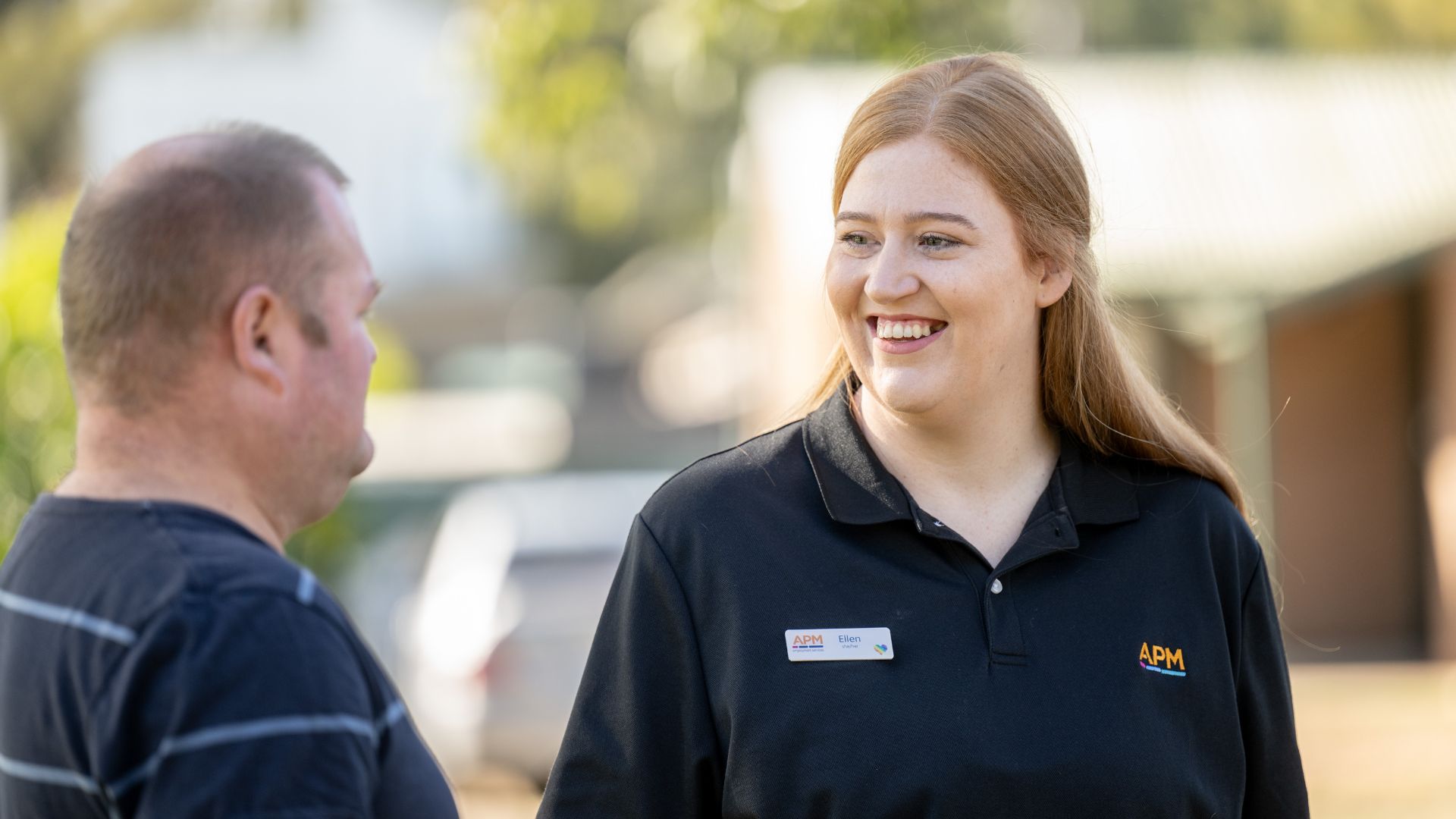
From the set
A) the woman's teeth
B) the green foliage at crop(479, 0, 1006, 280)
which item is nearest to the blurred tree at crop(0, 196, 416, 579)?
the green foliage at crop(479, 0, 1006, 280)

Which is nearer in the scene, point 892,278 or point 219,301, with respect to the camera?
point 219,301

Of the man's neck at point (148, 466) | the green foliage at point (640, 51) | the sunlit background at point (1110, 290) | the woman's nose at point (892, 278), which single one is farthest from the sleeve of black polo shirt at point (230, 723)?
the green foliage at point (640, 51)

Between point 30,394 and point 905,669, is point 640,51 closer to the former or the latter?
point 30,394

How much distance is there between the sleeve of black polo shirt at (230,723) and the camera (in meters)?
1.71

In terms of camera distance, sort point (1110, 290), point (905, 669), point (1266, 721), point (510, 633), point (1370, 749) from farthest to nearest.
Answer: point (1370, 749), point (510, 633), point (1110, 290), point (1266, 721), point (905, 669)

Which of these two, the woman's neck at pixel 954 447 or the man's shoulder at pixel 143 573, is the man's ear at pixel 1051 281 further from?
the man's shoulder at pixel 143 573

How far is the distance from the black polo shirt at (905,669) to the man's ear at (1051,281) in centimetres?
38

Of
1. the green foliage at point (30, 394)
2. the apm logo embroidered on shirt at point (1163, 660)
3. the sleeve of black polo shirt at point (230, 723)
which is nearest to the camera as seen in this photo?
the sleeve of black polo shirt at point (230, 723)

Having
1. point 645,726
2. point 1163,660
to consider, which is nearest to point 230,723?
point 645,726

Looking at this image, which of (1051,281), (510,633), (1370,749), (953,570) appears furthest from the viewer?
(1370,749)

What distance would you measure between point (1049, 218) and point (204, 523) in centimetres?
163

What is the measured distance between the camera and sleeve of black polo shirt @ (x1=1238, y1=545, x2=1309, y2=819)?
286 centimetres

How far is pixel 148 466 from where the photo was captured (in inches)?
76.4

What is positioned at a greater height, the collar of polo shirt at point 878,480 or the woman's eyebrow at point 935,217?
the woman's eyebrow at point 935,217
